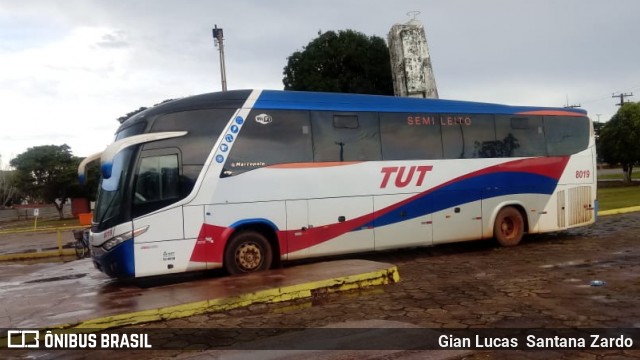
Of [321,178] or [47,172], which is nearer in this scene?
[321,178]

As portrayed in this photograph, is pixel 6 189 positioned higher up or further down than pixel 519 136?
further down

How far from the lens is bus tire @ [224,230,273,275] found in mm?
9070

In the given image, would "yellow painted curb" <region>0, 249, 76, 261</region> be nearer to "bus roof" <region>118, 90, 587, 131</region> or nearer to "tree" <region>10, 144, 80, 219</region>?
"bus roof" <region>118, 90, 587, 131</region>

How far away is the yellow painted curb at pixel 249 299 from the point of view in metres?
6.31

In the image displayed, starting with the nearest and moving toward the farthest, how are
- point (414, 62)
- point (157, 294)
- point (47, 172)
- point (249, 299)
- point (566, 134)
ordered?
point (249, 299) → point (157, 294) → point (566, 134) → point (414, 62) → point (47, 172)

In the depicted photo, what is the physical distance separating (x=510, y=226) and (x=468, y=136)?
2602 mm

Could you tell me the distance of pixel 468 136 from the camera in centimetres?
1198

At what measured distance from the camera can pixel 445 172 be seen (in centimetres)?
1151

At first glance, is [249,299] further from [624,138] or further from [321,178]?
[624,138]

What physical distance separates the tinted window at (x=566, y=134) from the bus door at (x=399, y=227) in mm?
4325

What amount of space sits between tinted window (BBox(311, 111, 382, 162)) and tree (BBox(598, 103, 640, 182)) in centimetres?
4054

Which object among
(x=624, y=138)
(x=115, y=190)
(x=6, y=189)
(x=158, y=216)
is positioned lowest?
(x=158, y=216)

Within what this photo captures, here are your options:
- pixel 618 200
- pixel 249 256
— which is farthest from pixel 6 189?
pixel 249 256

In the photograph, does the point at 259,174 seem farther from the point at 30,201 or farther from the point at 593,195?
the point at 30,201
